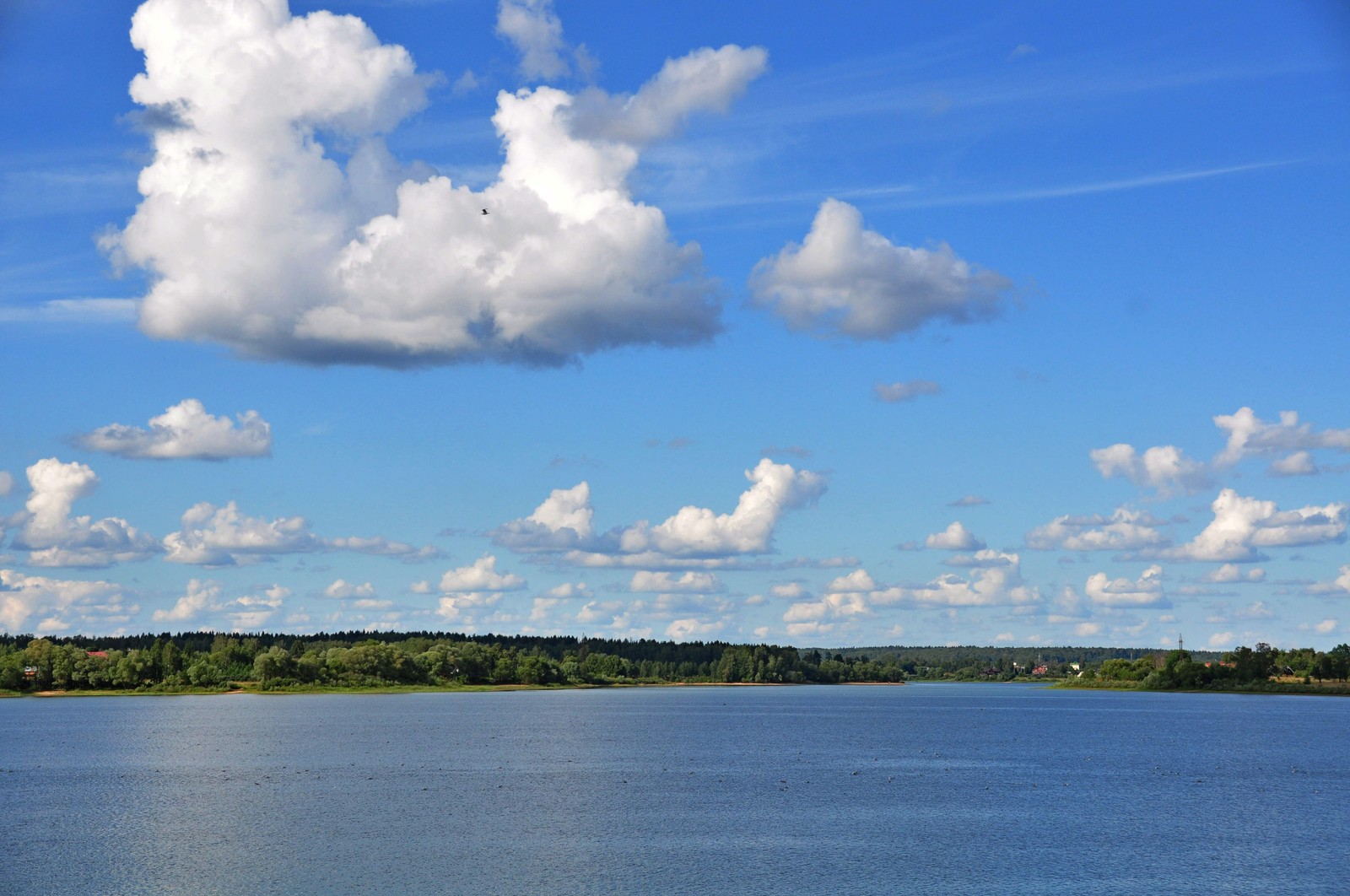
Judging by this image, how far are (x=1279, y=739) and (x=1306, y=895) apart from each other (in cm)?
10864

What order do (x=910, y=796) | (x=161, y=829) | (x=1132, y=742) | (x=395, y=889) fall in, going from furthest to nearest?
(x=1132, y=742) → (x=910, y=796) → (x=161, y=829) → (x=395, y=889)

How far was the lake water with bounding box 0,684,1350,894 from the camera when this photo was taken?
6706 cm

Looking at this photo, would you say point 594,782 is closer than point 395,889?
No

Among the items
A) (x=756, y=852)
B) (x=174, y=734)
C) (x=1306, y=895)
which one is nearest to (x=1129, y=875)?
(x=1306, y=895)

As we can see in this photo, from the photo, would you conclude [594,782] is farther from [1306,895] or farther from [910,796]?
[1306,895]

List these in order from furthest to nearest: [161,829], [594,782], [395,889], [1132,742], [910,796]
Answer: [1132,742] < [594,782] < [910,796] < [161,829] < [395,889]

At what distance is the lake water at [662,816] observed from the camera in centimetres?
6706

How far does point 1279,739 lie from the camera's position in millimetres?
161500

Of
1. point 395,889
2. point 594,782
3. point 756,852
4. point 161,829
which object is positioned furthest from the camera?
point 594,782

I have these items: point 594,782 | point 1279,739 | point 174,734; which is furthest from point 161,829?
point 1279,739

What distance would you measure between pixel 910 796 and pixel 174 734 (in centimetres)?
10120

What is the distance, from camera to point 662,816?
3479 inches

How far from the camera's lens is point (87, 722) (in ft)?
622

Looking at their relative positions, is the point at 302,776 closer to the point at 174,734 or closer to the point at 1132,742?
the point at 174,734
